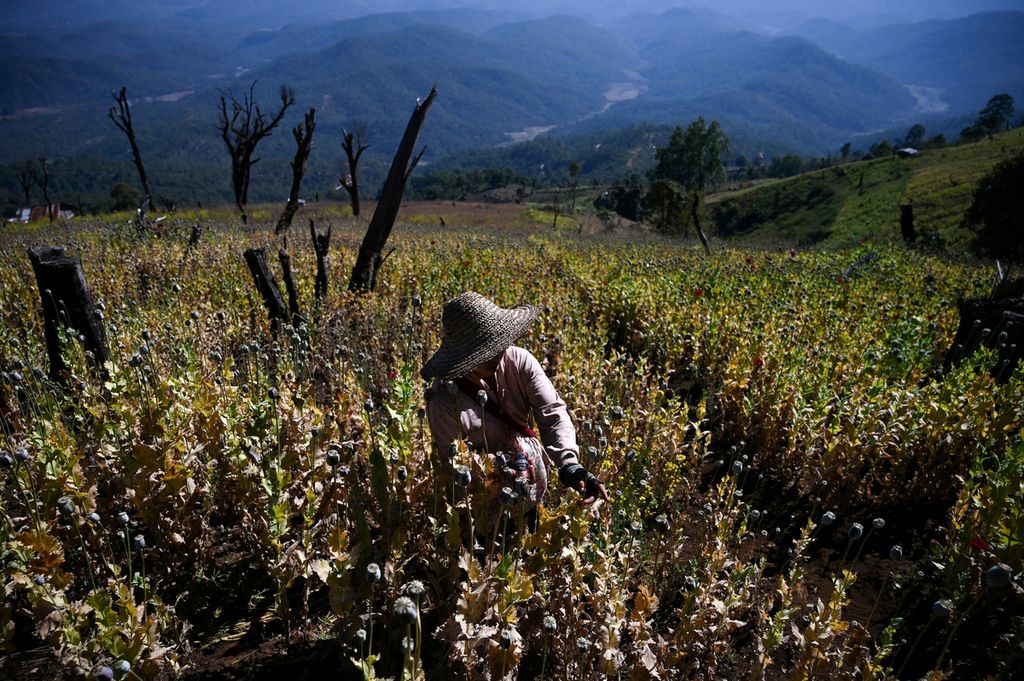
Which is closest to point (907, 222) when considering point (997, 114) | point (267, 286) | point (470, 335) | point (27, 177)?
point (267, 286)

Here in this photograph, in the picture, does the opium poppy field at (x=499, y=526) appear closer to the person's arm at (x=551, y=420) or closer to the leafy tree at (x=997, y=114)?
the person's arm at (x=551, y=420)

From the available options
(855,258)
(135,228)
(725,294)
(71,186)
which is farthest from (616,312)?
(71,186)

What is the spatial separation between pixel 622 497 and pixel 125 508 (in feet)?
9.67

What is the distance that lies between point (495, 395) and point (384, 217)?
5.94 m

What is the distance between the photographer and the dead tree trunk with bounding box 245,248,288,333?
227 inches

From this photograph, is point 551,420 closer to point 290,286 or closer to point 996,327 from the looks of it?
point 290,286

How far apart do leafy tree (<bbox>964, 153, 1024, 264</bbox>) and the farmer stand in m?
24.8

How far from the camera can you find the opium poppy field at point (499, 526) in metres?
2.19

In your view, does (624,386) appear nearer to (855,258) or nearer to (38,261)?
(38,261)

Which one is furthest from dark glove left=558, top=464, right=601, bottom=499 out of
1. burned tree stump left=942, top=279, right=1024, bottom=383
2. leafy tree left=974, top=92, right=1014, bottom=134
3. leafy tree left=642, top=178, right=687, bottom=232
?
leafy tree left=974, top=92, right=1014, bottom=134

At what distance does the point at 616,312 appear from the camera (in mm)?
7344

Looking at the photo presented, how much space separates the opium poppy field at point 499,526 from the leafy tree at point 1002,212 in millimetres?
22279

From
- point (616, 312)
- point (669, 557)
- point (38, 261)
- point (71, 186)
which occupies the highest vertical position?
point (71, 186)

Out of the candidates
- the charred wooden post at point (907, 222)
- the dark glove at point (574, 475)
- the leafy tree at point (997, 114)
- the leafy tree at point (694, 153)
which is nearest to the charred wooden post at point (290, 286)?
the dark glove at point (574, 475)
